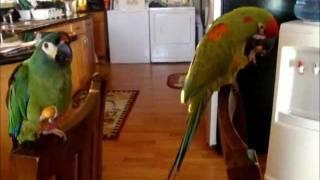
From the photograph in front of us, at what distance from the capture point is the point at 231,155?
65 centimetres

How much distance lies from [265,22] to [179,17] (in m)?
4.80

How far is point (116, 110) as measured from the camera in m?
3.49

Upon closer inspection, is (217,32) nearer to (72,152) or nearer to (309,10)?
(72,152)

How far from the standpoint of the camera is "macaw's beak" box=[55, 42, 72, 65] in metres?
0.88

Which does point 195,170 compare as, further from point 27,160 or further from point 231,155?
point 27,160

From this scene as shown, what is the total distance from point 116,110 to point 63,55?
262 centimetres

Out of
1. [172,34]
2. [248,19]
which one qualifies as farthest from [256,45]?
[172,34]

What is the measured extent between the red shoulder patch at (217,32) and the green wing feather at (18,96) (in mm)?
451

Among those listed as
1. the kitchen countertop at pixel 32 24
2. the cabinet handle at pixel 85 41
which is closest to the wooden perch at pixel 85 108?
the kitchen countertop at pixel 32 24

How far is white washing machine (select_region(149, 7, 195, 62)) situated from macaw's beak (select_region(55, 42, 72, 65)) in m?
4.72

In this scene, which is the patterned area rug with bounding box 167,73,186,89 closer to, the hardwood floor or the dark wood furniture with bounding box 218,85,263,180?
the hardwood floor

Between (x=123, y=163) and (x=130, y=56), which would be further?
(x=130, y=56)

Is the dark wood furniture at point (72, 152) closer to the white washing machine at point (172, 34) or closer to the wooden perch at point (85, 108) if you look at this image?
the wooden perch at point (85, 108)

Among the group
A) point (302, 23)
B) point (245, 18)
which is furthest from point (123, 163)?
point (245, 18)
